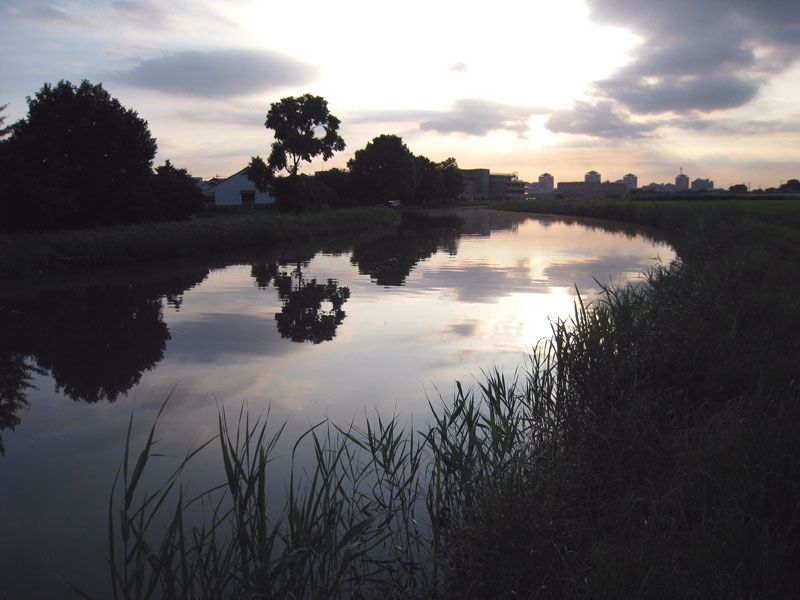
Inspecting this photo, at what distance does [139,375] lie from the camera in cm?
640

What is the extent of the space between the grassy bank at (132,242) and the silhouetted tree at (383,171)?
124ft

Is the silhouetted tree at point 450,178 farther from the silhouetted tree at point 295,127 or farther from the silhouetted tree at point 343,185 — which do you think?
the silhouetted tree at point 295,127

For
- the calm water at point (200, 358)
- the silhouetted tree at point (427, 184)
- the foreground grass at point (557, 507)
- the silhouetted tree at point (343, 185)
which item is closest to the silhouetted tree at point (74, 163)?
the calm water at point (200, 358)

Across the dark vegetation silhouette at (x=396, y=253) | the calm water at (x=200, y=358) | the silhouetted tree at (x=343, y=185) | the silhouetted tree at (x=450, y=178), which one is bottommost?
the calm water at (x=200, y=358)

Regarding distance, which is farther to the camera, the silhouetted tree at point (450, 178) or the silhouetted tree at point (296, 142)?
the silhouetted tree at point (450, 178)

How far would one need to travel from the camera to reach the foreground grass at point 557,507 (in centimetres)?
221

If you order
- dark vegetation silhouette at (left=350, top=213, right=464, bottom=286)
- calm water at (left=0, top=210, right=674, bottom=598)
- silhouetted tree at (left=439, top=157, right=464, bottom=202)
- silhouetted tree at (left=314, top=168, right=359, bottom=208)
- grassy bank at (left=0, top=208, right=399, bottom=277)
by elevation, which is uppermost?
silhouetted tree at (left=439, top=157, right=464, bottom=202)

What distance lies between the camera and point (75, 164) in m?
21.2

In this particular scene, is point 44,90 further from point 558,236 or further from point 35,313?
point 558,236

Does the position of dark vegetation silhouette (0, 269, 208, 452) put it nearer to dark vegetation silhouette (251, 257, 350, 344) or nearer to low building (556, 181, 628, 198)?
dark vegetation silhouette (251, 257, 350, 344)

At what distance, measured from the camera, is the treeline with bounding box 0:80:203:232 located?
19.0 meters

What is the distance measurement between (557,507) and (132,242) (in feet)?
53.7

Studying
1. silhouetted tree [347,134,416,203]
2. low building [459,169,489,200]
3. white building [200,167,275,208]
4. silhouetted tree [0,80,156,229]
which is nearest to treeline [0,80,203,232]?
silhouetted tree [0,80,156,229]

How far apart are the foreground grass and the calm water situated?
0.35 m
